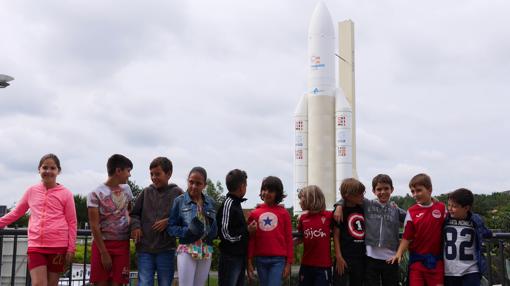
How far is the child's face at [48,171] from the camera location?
510 cm

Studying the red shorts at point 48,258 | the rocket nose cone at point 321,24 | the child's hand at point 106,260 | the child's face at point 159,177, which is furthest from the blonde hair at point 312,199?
the rocket nose cone at point 321,24

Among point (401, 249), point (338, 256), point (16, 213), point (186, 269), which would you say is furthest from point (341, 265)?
point (16, 213)

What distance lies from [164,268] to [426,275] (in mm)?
2364

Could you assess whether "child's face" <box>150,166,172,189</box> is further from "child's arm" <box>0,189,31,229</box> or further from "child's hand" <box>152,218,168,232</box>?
"child's arm" <box>0,189,31,229</box>

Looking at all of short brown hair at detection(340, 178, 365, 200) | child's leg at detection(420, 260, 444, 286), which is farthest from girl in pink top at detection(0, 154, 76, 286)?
child's leg at detection(420, 260, 444, 286)

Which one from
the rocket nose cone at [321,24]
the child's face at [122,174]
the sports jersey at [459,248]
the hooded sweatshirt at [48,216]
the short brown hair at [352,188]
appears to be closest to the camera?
the hooded sweatshirt at [48,216]

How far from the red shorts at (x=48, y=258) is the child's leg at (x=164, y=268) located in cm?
84

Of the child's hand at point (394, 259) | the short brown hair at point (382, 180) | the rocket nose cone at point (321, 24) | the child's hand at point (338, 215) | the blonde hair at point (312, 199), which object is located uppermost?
the rocket nose cone at point (321, 24)

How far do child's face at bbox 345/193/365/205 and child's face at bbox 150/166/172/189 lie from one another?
1722 mm

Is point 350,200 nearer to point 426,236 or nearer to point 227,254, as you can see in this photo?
point 426,236

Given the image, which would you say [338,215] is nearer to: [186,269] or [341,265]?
[341,265]

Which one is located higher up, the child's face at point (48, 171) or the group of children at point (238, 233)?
the child's face at point (48, 171)

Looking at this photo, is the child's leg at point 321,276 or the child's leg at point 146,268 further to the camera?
the child's leg at point 321,276

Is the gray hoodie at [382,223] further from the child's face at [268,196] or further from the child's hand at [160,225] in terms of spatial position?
the child's hand at [160,225]
